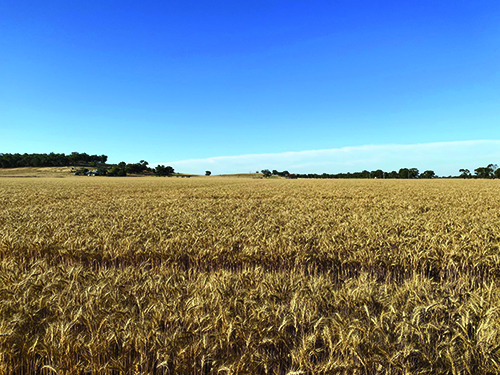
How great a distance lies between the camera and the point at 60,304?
2984 mm

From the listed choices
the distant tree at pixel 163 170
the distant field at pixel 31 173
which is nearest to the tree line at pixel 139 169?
the distant tree at pixel 163 170

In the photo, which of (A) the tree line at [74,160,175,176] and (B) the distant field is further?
(A) the tree line at [74,160,175,176]

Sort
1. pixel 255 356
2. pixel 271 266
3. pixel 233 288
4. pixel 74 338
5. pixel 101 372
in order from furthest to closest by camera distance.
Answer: pixel 271 266, pixel 233 288, pixel 74 338, pixel 255 356, pixel 101 372

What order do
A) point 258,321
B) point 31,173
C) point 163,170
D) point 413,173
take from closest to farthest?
point 258,321
point 31,173
point 413,173
point 163,170

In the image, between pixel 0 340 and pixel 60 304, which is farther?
pixel 60 304

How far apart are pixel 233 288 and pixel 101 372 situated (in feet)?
5.22

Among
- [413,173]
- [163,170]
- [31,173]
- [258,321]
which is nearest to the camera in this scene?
[258,321]

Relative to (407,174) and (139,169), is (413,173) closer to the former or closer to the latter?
(407,174)

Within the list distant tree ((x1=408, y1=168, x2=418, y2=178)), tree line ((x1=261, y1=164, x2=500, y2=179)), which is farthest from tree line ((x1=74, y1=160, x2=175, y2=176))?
distant tree ((x1=408, y1=168, x2=418, y2=178))

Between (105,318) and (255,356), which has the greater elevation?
(105,318)

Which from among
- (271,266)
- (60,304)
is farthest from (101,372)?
(271,266)

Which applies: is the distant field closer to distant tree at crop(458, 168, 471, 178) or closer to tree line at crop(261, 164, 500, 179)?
tree line at crop(261, 164, 500, 179)

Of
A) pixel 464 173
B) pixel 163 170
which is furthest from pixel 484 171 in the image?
pixel 163 170

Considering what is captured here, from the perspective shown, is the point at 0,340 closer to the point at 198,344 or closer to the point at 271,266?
the point at 198,344
